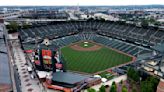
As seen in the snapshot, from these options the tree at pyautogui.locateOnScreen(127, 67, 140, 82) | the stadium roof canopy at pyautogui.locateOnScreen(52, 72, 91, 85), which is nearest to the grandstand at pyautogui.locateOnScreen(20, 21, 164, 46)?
the tree at pyautogui.locateOnScreen(127, 67, 140, 82)

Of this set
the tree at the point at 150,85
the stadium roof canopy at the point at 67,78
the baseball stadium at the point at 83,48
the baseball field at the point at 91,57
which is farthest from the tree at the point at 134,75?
the baseball field at the point at 91,57

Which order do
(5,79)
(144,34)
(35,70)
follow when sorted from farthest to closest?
(144,34) → (35,70) → (5,79)

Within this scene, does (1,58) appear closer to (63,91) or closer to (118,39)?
(63,91)

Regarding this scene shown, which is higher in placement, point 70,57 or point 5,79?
point 5,79

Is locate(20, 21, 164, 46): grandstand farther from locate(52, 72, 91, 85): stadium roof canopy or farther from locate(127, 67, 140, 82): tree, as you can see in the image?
locate(52, 72, 91, 85): stadium roof canopy

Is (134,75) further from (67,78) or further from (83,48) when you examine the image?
(83,48)

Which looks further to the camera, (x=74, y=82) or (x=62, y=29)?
(x=62, y=29)

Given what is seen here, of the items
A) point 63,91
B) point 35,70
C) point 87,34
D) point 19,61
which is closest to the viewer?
point 63,91

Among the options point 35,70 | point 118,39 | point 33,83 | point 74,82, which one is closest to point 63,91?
point 74,82
